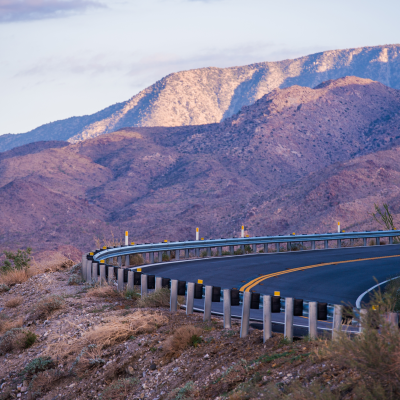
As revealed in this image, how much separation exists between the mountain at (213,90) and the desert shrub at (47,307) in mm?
119397

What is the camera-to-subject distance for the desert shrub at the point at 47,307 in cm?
1073

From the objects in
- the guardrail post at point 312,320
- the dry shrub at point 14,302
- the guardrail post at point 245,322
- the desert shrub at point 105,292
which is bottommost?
the dry shrub at point 14,302

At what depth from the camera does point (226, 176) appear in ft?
230

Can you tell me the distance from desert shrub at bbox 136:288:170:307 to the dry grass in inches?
48.6

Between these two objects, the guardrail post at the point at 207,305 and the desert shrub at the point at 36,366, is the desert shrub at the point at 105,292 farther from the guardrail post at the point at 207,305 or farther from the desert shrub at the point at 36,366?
the guardrail post at the point at 207,305

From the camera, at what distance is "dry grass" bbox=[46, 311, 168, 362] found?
852 centimetres

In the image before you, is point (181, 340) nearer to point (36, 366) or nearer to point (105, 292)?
point (36, 366)

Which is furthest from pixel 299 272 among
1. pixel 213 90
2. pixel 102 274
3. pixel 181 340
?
pixel 213 90

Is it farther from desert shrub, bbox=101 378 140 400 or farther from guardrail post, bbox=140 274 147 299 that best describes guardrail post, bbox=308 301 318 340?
guardrail post, bbox=140 274 147 299

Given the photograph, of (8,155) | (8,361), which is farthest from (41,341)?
(8,155)

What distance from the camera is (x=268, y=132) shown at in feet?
252

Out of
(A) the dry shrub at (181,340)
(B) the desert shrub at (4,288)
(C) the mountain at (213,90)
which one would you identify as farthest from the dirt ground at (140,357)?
(C) the mountain at (213,90)

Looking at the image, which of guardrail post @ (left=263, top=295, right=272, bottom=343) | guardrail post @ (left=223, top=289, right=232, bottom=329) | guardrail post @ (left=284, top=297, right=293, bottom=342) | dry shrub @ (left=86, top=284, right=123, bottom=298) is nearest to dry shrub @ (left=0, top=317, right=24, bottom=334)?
dry shrub @ (left=86, top=284, right=123, bottom=298)

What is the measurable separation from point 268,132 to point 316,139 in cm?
780
